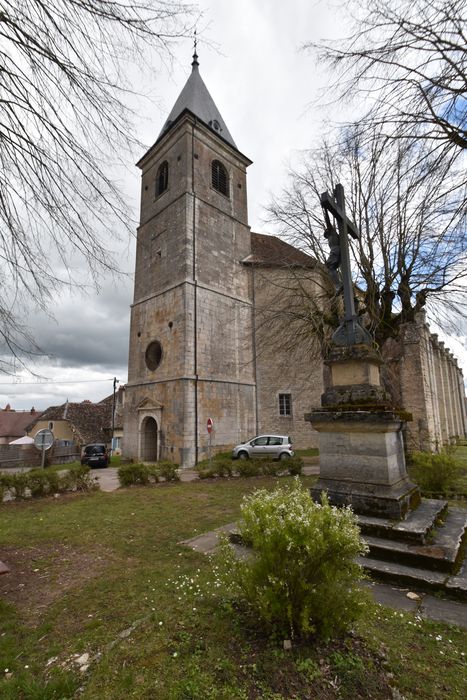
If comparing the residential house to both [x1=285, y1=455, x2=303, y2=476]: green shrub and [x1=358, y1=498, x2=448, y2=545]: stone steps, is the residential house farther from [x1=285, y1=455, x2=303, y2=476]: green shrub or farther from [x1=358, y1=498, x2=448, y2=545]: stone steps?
[x1=358, y1=498, x2=448, y2=545]: stone steps

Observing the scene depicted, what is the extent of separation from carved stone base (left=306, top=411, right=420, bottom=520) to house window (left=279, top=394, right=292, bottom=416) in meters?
14.7

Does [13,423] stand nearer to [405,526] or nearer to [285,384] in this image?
[285,384]

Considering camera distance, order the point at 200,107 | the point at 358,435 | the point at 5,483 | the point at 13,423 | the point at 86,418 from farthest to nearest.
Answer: the point at 13,423
the point at 86,418
the point at 200,107
the point at 5,483
the point at 358,435

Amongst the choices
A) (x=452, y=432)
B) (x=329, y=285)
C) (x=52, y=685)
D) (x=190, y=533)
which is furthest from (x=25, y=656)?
(x=452, y=432)

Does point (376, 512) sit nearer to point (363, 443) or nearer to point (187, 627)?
point (363, 443)

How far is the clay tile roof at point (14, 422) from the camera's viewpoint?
45.5m

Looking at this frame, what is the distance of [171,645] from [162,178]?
74.5 feet

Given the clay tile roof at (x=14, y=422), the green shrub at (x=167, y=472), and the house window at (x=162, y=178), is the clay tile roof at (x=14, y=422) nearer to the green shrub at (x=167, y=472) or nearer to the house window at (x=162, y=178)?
the house window at (x=162, y=178)

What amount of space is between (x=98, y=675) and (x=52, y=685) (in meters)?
0.27

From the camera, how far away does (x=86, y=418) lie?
31.6 metres

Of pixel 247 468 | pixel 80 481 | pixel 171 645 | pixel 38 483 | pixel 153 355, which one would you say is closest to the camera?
pixel 171 645

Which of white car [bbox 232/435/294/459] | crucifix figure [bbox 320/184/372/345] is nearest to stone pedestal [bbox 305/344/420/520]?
crucifix figure [bbox 320/184/372/345]

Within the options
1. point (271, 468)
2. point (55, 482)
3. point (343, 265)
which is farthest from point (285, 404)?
point (343, 265)

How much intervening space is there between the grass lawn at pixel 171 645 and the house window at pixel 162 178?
67.3 feet
